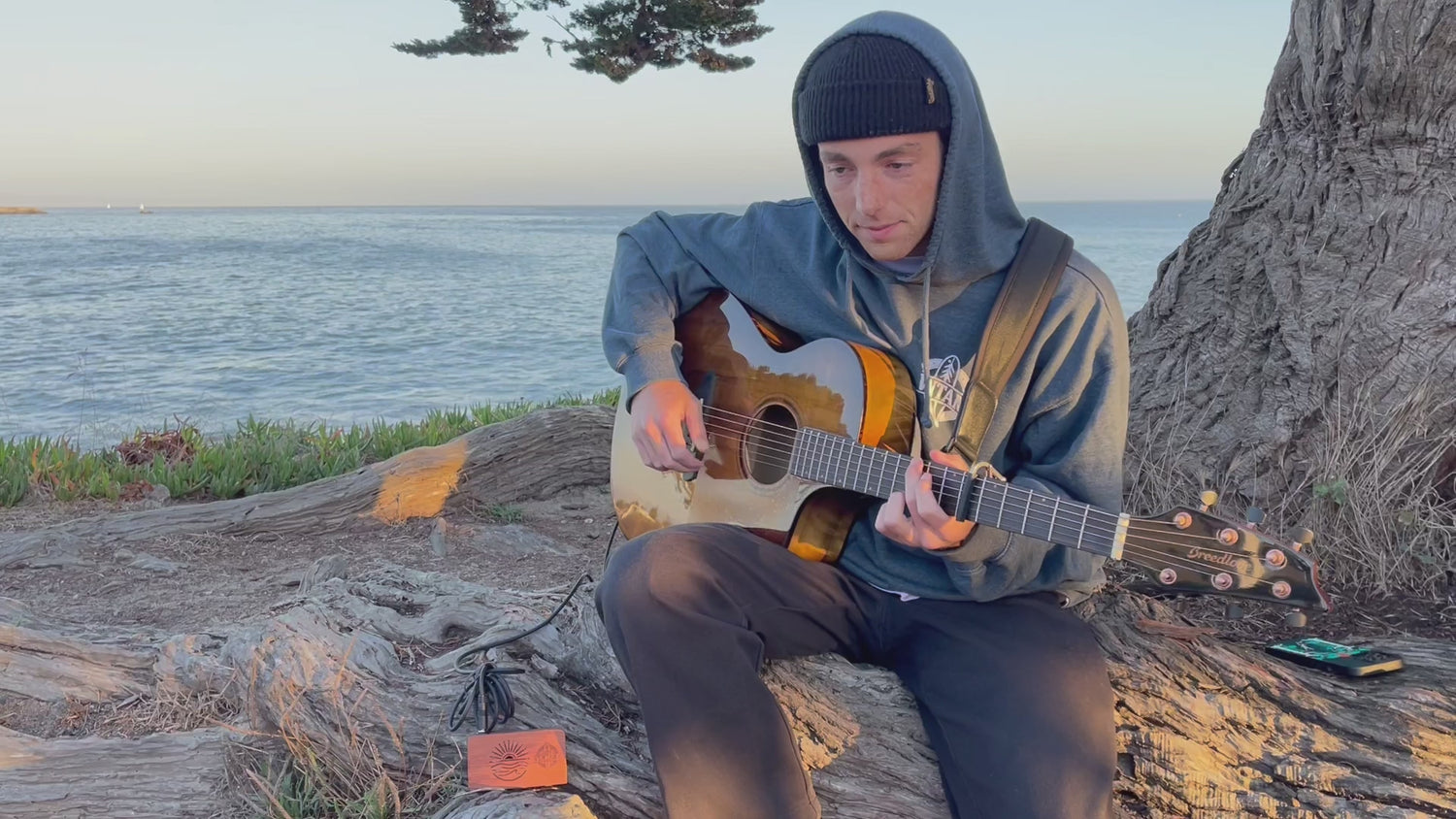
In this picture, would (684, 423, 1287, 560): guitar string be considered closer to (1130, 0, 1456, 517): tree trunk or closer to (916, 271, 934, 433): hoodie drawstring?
(916, 271, 934, 433): hoodie drawstring

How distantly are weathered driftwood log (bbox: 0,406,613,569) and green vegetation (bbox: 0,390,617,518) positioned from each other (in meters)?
0.33

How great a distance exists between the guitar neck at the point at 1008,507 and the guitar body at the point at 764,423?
0.09 meters

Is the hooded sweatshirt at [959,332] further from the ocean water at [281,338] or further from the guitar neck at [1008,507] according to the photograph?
the ocean water at [281,338]

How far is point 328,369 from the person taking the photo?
1421 centimetres

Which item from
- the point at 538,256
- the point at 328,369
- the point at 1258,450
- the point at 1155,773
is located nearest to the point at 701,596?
the point at 1155,773

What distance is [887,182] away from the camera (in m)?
2.29

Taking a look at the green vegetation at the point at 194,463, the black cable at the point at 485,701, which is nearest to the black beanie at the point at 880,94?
Result: the black cable at the point at 485,701

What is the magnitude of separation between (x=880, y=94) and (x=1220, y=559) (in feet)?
3.82

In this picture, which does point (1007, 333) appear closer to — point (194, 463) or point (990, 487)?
point (990, 487)

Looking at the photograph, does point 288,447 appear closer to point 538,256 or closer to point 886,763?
point 886,763

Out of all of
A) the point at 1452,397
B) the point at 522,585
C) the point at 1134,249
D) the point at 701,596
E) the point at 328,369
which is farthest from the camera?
the point at 1134,249

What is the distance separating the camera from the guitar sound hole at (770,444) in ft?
8.21

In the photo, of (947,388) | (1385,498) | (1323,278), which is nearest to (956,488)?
(947,388)

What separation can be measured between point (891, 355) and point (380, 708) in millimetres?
1496
